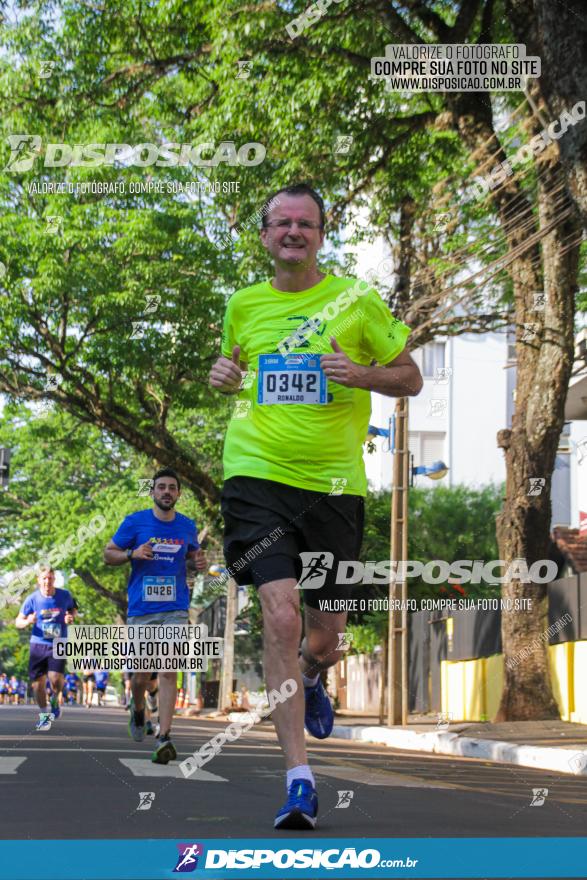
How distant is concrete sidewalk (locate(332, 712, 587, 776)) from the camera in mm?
11719

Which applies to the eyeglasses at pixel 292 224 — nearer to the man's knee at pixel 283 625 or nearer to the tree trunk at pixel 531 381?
the man's knee at pixel 283 625

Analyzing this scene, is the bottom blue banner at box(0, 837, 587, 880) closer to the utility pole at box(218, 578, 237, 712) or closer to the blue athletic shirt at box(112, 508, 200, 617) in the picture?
the blue athletic shirt at box(112, 508, 200, 617)

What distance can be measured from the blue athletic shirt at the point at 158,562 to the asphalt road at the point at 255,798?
1135 millimetres

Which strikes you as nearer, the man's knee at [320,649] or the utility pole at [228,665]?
the man's knee at [320,649]

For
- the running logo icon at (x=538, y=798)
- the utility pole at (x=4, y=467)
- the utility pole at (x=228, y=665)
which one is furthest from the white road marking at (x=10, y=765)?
the utility pole at (x=228, y=665)

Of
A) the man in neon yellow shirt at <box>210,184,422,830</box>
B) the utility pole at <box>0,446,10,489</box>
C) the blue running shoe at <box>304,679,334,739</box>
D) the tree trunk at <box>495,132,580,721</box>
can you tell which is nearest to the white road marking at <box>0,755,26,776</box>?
the blue running shoe at <box>304,679,334,739</box>

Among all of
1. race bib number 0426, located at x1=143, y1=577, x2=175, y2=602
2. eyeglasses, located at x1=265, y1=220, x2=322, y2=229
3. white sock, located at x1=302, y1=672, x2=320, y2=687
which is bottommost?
white sock, located at x1=302, y1=672, x2=320, y2=687

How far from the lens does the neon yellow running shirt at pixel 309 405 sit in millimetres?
5527

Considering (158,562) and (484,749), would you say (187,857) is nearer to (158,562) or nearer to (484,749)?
(158,562)

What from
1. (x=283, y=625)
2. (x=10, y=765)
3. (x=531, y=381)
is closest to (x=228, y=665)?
(x=531, y=381)

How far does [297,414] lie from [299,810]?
1512mm

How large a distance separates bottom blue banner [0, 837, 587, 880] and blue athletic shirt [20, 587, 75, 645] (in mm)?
12013

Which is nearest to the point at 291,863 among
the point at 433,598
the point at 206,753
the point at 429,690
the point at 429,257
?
the point at 206,753

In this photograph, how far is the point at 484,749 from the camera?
13922 mm
